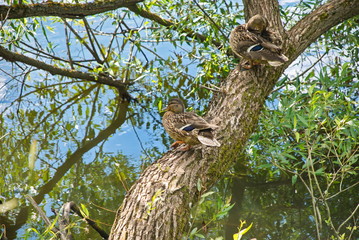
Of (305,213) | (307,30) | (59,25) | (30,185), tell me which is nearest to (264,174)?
(305,213)

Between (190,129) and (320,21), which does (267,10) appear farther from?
(190,129)

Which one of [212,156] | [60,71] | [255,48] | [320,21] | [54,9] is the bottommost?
[212,156]

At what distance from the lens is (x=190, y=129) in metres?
3.89

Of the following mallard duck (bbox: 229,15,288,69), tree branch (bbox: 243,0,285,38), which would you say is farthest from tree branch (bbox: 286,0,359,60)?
mallard duck (bbox: 229,15,288,69)

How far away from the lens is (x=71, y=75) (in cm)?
774

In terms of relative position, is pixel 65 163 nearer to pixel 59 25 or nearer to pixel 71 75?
pixel 71 75

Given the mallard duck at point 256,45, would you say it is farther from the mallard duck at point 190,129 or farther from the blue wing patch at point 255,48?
the mallard duck at point 190,129

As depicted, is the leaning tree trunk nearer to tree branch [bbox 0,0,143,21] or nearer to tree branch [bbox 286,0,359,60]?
tree branch [bbox 286,0,359,60]

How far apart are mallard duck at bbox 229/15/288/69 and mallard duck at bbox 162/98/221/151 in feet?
3.26

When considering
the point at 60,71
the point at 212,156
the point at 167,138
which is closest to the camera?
the point at 212,156

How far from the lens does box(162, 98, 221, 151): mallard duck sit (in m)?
3.79

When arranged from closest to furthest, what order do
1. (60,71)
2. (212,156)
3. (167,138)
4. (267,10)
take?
(212,156) < (267,10) < (167,138) < (60,71)

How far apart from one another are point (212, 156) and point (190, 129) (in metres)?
0.34

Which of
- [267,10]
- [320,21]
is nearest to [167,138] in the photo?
[267,10]
